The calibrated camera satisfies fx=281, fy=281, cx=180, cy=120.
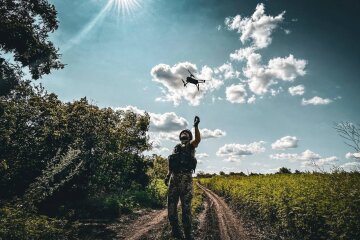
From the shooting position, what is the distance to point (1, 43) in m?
15.5

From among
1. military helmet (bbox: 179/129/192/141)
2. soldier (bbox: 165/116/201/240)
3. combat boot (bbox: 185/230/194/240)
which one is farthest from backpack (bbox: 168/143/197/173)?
combat boot (bbox: 185/230/194/240)

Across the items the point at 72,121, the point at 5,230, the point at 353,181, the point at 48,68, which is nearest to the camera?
the point at 5,230

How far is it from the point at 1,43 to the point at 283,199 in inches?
645

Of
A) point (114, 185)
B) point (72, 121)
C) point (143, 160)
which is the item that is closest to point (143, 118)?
point (143, 160)

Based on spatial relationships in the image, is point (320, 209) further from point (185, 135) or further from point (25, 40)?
point (25, 40)

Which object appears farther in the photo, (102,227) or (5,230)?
(102,227)

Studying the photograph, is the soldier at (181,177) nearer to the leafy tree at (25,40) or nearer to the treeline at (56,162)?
the treeline at (56,162)

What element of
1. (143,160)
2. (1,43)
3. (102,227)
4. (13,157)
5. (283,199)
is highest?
(1,43)

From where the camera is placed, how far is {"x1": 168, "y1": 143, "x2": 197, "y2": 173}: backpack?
823 cm

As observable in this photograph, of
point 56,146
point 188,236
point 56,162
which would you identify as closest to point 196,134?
point 188,236

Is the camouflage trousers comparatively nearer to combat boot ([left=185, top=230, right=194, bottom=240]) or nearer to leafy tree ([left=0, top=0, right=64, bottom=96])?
combat boot ([left=185, top=230, right=194, bottom=240])

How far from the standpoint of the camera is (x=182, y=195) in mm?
8109

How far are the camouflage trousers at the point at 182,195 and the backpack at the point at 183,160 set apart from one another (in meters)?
0.17

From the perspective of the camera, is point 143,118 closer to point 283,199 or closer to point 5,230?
point 283,199
